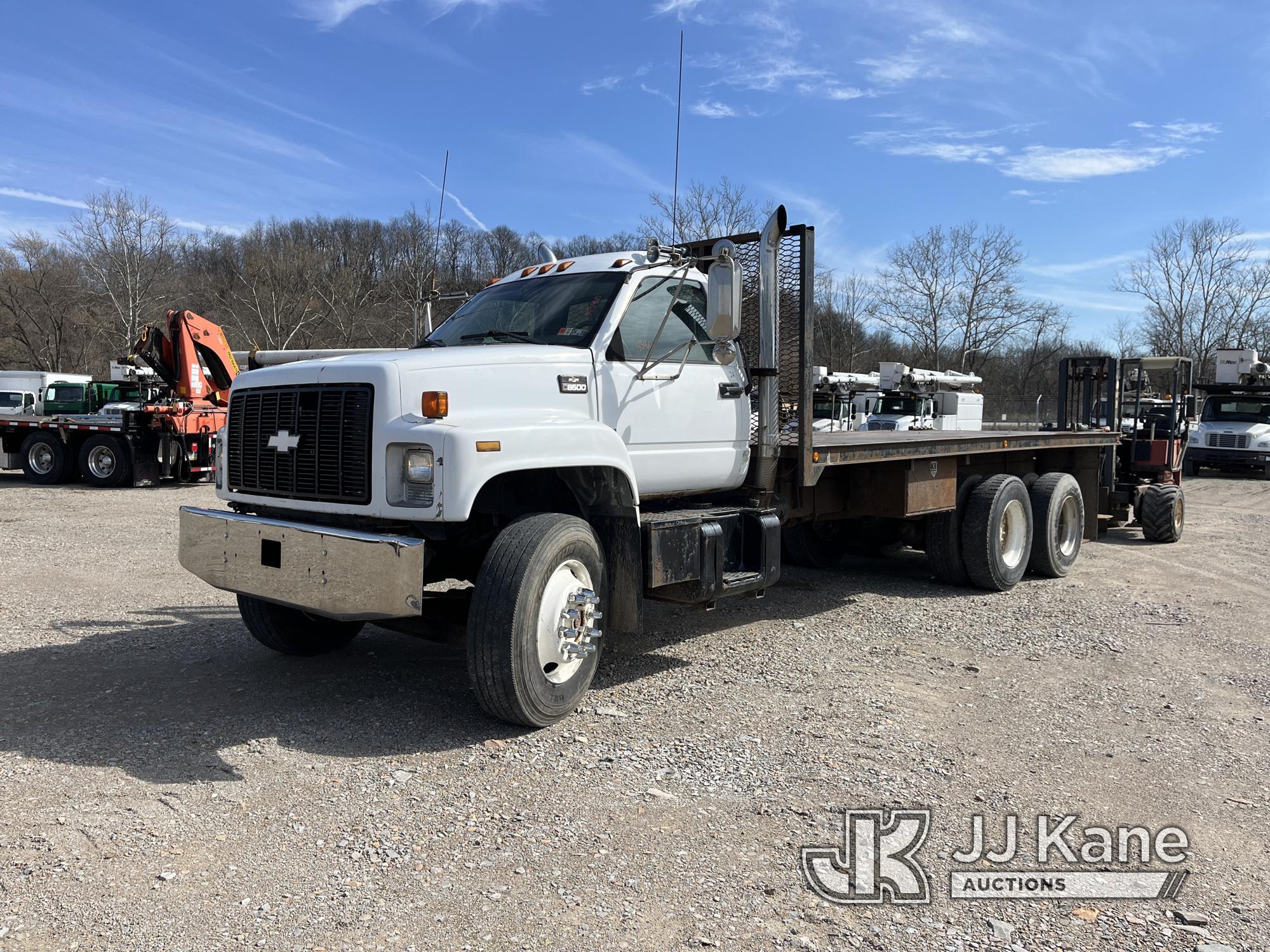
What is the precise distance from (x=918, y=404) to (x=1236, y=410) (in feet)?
25.8

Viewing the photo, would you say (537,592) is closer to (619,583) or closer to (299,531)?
(619,583)

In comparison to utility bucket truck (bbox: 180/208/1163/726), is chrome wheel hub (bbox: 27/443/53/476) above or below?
below

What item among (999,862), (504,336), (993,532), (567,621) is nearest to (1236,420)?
(993,532)

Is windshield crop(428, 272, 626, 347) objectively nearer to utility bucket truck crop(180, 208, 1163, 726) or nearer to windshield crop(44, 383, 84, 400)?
utility bucket truck crop(180, 208, 1163, 726)

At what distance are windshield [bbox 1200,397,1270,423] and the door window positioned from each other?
76.9ft

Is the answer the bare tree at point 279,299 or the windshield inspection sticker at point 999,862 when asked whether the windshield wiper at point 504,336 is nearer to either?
the windshield inspection sticker at point 999,862

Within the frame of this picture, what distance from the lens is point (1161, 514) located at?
12.1 meters

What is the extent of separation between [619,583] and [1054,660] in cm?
307

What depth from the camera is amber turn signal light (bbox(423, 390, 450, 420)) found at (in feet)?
14.2

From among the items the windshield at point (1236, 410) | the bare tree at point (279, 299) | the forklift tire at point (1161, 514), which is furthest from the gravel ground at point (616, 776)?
the bare tree at point (279, 299)

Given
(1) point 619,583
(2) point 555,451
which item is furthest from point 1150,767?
(2) point 555,451

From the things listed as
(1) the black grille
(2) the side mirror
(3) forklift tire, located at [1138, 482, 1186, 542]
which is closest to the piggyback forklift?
(3) forklift tire, located at [1138, 482, 1186, 542]

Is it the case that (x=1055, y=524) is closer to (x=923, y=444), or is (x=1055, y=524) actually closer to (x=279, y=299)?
(x=923, y=444)

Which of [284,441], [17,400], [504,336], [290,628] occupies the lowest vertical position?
[290,628]
